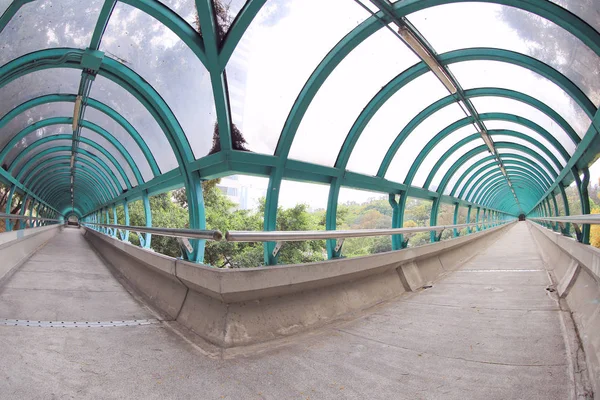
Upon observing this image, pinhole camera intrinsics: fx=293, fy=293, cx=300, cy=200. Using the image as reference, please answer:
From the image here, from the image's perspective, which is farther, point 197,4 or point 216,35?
point 216,35

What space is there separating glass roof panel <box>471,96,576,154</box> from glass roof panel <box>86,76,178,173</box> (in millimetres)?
9804

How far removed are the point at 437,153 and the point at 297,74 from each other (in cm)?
870

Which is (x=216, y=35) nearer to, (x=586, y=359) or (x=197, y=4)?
(x=197, y=4)

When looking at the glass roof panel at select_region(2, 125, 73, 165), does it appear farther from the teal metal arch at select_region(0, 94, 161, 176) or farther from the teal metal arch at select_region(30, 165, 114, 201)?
the teal metal arch at select_region(30, 165, 114, 201)

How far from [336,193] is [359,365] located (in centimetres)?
590

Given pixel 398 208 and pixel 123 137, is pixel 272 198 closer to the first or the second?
pixel 398 208

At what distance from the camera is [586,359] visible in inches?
86.0

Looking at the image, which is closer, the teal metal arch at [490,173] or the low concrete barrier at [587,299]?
the low concrete barrier at [587,299]

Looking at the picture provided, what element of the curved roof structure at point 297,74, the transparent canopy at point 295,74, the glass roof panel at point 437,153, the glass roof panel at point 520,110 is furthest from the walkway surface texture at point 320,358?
the glass roof panel at point 437,153

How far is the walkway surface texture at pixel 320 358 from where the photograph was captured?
6.39ft

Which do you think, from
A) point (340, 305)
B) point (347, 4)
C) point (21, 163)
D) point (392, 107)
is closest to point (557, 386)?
point (340, 305)

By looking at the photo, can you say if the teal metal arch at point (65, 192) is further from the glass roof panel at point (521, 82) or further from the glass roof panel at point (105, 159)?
the glass roof panel at point (521, 82)

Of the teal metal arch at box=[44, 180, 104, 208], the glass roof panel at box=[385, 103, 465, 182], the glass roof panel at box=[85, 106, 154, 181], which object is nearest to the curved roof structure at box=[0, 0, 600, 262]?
the glass roof panel at box=[385, 103, 465, 182]

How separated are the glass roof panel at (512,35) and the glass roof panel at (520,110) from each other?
3.31m
